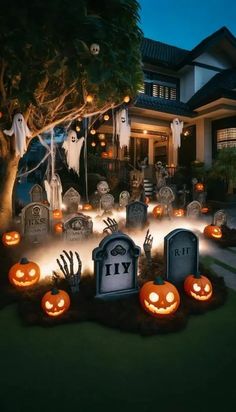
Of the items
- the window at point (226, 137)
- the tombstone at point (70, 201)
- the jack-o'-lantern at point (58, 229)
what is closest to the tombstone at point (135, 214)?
the jack-o'-lantern at point (58, 229)

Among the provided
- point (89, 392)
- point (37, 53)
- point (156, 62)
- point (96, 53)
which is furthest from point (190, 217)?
point (156, 62)

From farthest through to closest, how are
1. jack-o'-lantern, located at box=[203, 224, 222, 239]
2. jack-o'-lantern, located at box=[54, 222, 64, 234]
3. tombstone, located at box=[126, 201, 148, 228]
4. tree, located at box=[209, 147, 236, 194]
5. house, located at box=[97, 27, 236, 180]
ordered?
house, located at box=[97, 27, 236, 180]
tree, located at box=[209, 147, 236, 194]
tombstone, located at box=[126, 201, 148, 228]
jack-o'-lantern, located at box=[203, 224, 222, 239]
jack-o'-lantern, located at box=[54, 222, 64, 234]

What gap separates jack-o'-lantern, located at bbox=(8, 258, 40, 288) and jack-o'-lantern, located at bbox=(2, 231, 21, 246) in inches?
81.4

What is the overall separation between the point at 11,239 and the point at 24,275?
7.62ft

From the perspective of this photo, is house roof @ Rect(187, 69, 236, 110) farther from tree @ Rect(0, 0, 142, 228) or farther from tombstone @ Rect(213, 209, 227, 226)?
tree @ Rect(0, 0, 142, 228)

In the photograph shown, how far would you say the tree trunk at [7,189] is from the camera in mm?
7145

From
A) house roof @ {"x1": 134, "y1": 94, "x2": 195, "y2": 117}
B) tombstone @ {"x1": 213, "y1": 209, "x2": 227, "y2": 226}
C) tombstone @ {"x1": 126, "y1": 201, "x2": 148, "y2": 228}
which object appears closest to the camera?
tombstone @ {"x1": 213, "y1": 209, "x2": 227, "y2": 226}

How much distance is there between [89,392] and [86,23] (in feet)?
19.1

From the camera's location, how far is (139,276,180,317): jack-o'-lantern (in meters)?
3.62

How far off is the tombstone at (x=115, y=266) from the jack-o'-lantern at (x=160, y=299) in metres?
0.48

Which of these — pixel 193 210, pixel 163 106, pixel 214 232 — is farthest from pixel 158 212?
pixel 163 106

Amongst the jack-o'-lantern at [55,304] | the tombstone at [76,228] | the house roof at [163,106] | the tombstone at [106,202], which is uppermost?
the house roof at [163,106]

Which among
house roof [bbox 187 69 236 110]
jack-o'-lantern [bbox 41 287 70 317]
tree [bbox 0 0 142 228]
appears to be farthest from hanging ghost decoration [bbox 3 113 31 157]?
house roof [bbox 187 69 236 110]

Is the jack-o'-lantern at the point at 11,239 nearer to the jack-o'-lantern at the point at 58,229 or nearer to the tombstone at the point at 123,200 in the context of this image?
the jack-o'-lantern at the point at 58,229
